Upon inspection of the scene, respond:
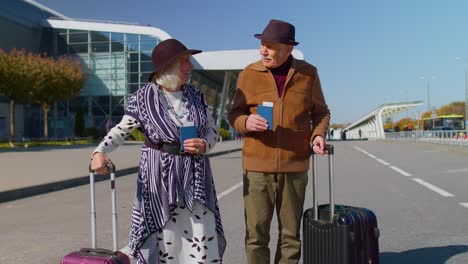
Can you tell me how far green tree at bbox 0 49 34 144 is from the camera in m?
28.8

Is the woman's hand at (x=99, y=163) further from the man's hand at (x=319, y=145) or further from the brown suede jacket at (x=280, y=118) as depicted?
the man's hand at (x=319, y=145)

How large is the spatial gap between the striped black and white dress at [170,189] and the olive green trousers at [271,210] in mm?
328

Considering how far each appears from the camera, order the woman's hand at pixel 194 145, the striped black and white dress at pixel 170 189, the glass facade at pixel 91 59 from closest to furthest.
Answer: the woman's hand at pixel 194 145
the striped black and white dress at pixel 170 189
the glass facade at pixel 91 59

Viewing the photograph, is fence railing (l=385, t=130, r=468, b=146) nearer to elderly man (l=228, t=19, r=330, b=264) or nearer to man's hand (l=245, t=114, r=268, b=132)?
elderly man (l=228, t=19, r=330, b=264)

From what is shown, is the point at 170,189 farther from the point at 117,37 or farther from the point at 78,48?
the point at 78,48

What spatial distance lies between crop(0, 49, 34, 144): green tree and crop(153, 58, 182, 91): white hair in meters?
29.1

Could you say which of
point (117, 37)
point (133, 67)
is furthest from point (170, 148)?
point (117, 37)

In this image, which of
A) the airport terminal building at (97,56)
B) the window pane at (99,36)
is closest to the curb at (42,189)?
the airport terminal building at (97,56)

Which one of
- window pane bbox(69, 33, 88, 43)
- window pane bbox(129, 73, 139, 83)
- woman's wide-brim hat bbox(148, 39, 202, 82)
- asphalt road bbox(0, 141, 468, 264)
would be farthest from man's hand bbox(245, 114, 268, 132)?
window pane bbox(69, 33, 88, 43)

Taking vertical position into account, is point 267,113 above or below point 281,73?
below

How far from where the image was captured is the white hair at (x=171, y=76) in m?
2.98

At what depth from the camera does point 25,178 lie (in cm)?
1131

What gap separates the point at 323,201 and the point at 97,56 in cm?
3965

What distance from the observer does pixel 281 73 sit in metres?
3.33
